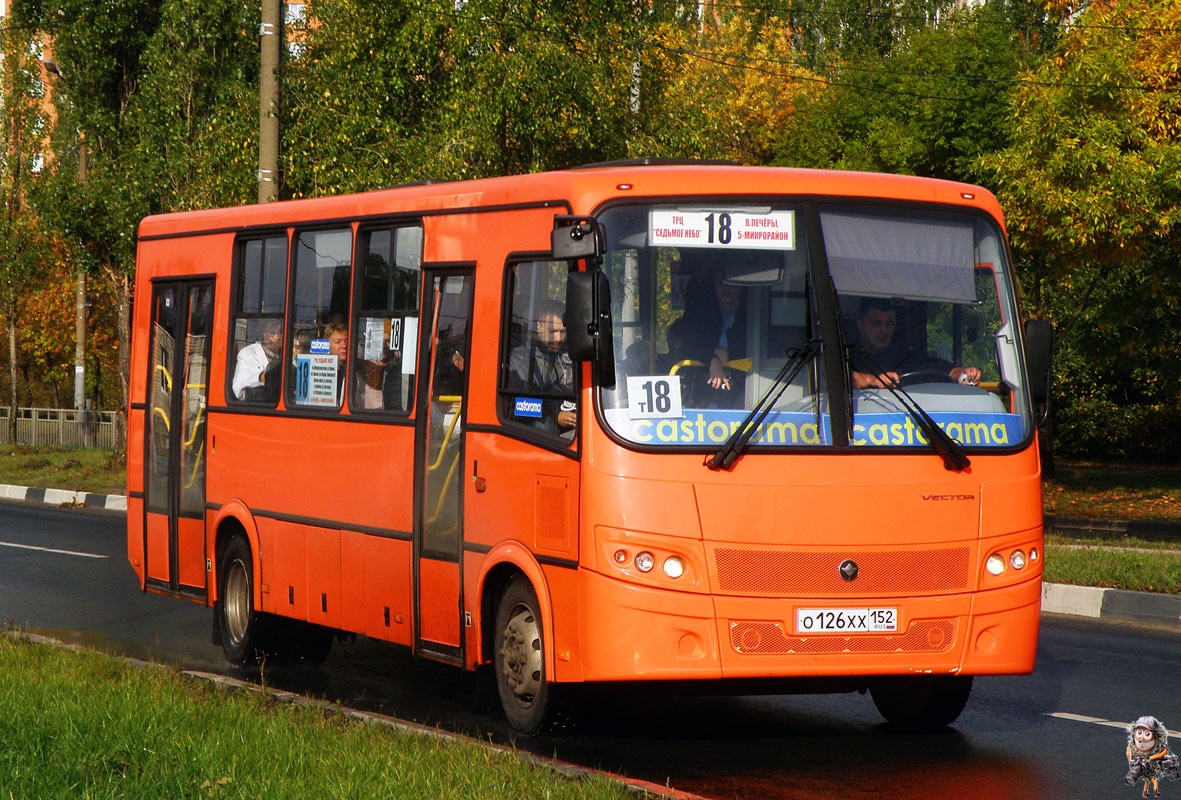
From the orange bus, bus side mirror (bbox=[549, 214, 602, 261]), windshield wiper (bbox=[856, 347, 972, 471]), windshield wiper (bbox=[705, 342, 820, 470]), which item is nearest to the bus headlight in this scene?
the orange bus

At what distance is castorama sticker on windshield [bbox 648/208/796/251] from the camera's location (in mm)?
7723

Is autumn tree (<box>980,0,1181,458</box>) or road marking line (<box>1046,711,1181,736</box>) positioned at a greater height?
autumn tree (<box>980,0,1181,458</box>)

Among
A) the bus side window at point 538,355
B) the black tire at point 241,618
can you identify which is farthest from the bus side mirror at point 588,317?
the black tire at point 241,618

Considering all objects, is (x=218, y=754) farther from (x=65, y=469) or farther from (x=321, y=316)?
(x=65, y=469)

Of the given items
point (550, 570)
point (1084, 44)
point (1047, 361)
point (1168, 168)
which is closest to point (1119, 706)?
point (1047, 361)

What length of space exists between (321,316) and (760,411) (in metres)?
3.68

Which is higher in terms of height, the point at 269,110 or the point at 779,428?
the point at 269,110

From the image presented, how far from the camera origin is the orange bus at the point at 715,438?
7.42 metres

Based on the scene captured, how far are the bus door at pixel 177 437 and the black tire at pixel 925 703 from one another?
5108mm

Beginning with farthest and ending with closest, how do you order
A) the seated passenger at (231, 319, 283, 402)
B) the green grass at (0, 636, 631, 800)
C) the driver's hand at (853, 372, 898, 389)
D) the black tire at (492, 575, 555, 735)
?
the seated passenger at (231, 319, 283, 402) < the black tire at (492, 575, 555, 735) < the driver's hand at (853, 372, 898, 389) < the green grass at (0, 636, 631, 800)

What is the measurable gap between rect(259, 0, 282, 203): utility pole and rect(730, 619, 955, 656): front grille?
38.3 ft

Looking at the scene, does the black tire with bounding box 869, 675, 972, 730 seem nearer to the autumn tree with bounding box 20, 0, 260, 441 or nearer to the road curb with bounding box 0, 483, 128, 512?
the autumn tree with bounding box 20, 0, 260, 441

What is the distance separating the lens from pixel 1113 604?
13672mm

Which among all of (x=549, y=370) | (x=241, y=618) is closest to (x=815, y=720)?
(x=549, y=370)
